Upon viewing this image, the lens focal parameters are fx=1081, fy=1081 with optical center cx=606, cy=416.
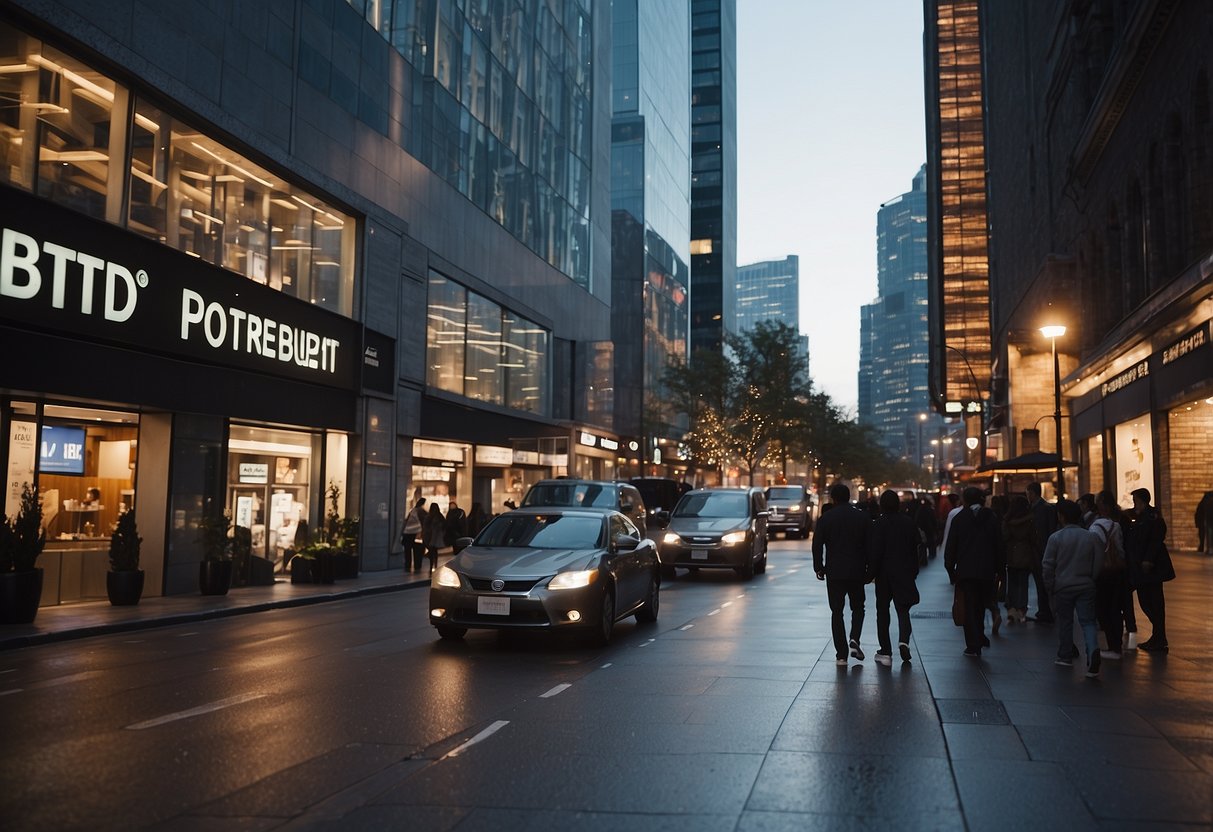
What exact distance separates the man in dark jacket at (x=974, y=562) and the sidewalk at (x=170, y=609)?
1078 centimetres

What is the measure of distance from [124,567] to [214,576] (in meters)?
2.14

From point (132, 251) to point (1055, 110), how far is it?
41117 mm

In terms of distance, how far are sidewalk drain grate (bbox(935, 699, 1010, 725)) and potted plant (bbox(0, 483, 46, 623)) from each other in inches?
463

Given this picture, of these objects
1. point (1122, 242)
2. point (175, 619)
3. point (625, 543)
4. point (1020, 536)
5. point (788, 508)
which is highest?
point (1122, 242)

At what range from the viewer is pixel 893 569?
11.3 meters

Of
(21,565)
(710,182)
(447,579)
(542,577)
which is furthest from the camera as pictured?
(710,182)

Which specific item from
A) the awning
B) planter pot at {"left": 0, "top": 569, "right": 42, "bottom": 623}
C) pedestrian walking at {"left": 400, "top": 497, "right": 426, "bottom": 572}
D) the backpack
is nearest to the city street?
the backpack

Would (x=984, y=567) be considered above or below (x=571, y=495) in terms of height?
below

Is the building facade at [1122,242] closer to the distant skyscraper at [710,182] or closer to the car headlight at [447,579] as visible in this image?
the car headlight at [447,579]

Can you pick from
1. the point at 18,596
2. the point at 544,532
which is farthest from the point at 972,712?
the point at 18,596

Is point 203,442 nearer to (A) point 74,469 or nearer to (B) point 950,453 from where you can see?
(A) point 74,469

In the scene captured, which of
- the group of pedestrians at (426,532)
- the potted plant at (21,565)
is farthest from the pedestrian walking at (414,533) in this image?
the potted plant at (21,565)

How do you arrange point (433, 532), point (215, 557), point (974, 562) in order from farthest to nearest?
point (433, 532), point (215, 557), point (974, 562)

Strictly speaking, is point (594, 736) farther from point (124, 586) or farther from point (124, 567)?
point (124, 567)
